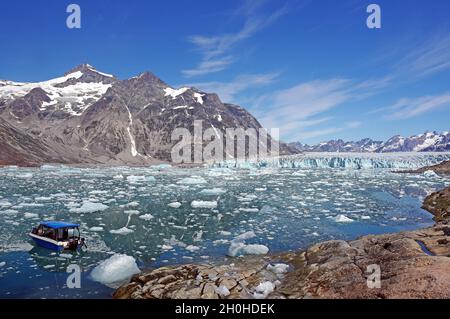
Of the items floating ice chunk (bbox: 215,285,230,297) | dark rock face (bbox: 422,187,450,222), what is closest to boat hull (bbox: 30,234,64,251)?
floating ice chunk (bbox: 215,285,230,297)

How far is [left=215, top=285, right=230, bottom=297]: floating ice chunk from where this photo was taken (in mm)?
12078

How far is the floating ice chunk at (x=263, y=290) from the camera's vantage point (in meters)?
12.4

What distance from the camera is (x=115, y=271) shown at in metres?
15.4

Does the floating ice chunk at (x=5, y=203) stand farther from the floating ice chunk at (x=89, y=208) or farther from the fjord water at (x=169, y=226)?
the floating ice chunk at (x=89, y=208)

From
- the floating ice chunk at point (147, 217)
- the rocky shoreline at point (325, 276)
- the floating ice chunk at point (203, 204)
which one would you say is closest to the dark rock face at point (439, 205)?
the rocky shoreline at point (325, 276)

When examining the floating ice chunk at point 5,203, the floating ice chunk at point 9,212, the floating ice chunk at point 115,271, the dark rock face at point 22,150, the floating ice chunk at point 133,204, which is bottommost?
the floating ice chunk at point 115,271

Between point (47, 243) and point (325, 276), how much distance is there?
15678 millimetres

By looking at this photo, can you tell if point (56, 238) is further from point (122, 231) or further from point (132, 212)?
point (132, 212)

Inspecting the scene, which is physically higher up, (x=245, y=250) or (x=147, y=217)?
(x=147, y=217)

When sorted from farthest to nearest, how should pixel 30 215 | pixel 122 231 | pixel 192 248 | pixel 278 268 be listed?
pixel 30 215 → pixel 122 231 → pixel 192 248 → pixel 278 268

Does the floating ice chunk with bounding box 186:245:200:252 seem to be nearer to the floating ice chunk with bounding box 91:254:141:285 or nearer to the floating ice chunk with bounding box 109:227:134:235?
the floating ice chunk with bounding box 91:254:141:285

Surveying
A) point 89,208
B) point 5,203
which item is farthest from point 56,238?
point 5,203

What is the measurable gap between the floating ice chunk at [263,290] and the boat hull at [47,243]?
12.2 m
